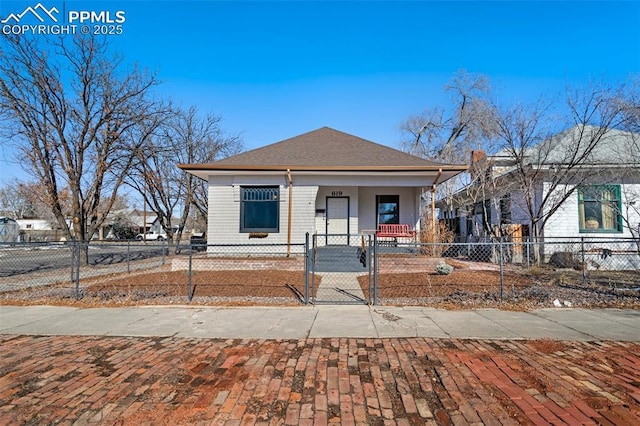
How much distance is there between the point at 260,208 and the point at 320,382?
33.1 feet

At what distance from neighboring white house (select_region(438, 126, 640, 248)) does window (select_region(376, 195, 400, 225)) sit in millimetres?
3746

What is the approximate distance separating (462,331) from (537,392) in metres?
1.92

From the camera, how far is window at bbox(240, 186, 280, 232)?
13.0 meters

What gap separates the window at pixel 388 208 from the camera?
578 inches

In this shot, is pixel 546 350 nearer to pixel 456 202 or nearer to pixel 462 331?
pixel 462 331

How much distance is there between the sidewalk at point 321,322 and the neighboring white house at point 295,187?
638 cm

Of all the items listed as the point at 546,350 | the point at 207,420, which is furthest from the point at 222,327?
the point at 546,350

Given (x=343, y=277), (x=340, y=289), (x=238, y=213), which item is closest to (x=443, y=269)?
(x=343, y=277)

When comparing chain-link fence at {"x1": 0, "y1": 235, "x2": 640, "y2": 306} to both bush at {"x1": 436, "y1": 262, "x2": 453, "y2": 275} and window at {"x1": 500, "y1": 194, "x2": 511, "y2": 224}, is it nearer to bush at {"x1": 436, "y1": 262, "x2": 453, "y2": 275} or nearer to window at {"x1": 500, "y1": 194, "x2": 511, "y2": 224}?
bush at {"x1": 436, "y1": 262, "x2": 453, "y2": 275}

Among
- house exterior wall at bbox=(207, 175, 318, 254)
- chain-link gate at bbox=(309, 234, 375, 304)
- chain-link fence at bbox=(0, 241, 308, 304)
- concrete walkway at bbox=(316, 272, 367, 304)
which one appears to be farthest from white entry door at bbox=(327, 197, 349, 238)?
concrete walkway at bbox=(316, 272, 367, 304)

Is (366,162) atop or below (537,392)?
atop

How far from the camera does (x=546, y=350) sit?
170 inches

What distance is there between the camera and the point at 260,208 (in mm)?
13070

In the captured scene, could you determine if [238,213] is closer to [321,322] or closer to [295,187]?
[295,187]
